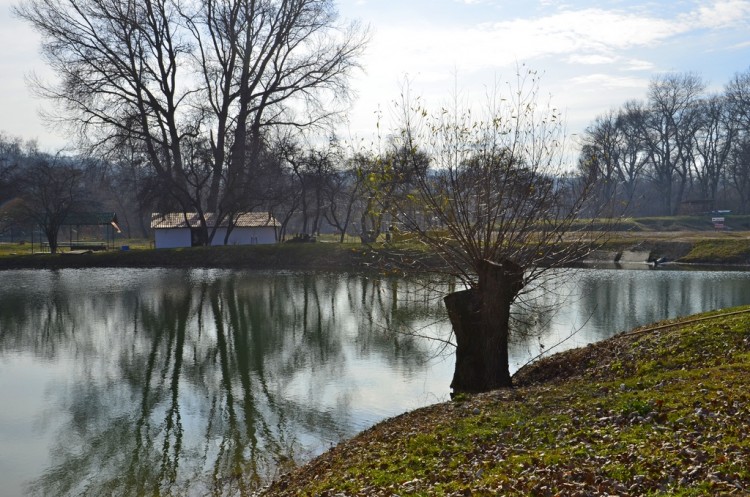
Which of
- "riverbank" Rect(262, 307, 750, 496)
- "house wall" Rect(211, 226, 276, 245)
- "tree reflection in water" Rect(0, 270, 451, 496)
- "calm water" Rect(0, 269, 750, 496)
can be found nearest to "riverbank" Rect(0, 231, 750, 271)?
"house wall" Rect(211, 226, 276, 245)

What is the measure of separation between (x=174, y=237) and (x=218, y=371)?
38370mm

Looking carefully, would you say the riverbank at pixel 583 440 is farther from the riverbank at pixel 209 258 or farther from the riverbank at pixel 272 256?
the riverbank at pixel 209 258

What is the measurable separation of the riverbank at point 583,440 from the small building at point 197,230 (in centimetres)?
4251

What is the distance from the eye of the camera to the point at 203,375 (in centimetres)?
1521

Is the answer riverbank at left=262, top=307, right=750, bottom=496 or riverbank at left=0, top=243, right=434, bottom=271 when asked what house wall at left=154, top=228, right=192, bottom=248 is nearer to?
riverbank at left=0, top=243, right=434, bottom=271

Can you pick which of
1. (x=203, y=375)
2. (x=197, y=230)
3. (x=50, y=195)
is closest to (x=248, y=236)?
(x=197, y=230)

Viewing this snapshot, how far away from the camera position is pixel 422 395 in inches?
504

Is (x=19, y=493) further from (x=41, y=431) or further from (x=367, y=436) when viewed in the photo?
(x=367, y=436)

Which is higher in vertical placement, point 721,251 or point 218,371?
point 721,251

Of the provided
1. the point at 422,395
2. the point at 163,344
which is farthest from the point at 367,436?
the point at 163,344

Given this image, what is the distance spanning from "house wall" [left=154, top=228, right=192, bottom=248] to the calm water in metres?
22.2

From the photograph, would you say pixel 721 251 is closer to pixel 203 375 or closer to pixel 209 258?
pixel 209 258

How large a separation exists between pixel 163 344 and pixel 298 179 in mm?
34632

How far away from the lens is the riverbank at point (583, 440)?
618 cm
